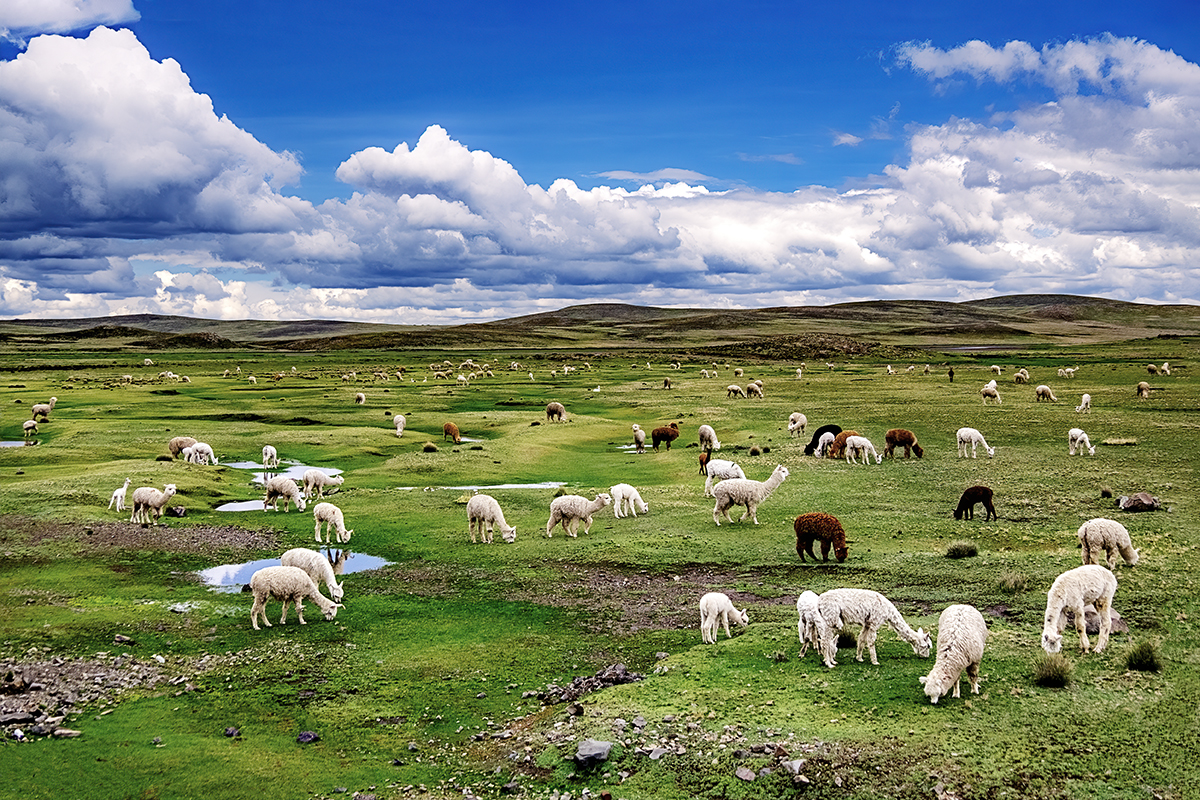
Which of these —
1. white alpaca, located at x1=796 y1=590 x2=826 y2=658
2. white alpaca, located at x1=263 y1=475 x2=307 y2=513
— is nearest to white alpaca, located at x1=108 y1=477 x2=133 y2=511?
white alpaca, located at x1=263 y1=475 x2=307 y2=513

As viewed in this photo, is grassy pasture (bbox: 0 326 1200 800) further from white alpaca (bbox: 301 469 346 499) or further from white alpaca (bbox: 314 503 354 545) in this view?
white alpaca (bbox: 301 469 346 499)

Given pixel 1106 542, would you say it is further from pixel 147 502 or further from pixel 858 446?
pixel 147 502

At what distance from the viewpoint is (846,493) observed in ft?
98.5

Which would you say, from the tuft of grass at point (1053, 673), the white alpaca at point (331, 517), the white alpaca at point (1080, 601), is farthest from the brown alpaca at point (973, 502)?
the white alpaca at point (331, 517)

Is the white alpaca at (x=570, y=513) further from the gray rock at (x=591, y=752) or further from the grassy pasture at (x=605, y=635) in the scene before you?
the gray rock at (x=591, y=752)

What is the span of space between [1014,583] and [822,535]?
4.62m

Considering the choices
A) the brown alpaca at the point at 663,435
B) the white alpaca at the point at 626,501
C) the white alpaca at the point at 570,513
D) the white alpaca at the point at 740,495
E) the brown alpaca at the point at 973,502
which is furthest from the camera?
the brown alpaca at the point at 663,435

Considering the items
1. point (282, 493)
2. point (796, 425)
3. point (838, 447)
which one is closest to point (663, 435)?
point (796, 425)

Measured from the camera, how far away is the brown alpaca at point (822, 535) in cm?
2103

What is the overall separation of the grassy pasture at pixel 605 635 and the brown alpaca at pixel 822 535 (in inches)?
19.0

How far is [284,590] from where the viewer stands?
17.5 metres

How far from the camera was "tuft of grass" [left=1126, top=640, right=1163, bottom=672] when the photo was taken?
12.9 meters

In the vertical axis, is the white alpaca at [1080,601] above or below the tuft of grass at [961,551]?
above

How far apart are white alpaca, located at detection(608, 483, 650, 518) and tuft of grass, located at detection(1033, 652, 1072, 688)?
16.7 meters
